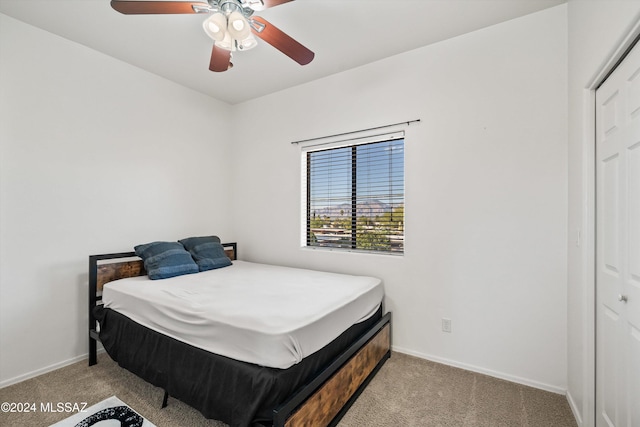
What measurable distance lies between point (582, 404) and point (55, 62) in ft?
14.9

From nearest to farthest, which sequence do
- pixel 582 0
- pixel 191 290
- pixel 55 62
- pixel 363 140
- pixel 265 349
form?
pixel 265 349
pixel 582 0
pixel 191 290
pixel 55 62
pixel 363 140

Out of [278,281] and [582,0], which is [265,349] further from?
[582,0]

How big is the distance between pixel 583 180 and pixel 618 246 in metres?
0.48

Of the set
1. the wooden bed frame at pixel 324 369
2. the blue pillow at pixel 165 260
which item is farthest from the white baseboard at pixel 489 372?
the blue pillow at pixel 165 260

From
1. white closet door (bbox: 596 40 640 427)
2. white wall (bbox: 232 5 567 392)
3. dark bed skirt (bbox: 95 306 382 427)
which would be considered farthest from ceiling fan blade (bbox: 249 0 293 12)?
dark bed skirt (bbox: 95 306 382 427)

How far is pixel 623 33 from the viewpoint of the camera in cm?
126

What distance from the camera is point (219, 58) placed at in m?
2.03

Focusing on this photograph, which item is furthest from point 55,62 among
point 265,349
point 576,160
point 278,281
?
point 576,160

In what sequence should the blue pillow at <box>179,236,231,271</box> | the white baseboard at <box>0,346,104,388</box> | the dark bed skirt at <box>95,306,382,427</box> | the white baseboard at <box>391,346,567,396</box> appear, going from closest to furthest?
1. the dark bed skirt at <box>95,306,382,427</box>
2. the white baseboard at <box>391,346,567,396</box>
3. the white baseboard at <box>0,346,104,388</box>
4. the blue pillow at <box>179,236,231,271</box>

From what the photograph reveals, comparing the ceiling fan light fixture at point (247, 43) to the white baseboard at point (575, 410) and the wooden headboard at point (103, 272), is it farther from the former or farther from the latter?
the white baseboard at point (575, 410)

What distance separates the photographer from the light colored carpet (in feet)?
5.91

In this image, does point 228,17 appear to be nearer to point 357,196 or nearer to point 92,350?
point 357,196

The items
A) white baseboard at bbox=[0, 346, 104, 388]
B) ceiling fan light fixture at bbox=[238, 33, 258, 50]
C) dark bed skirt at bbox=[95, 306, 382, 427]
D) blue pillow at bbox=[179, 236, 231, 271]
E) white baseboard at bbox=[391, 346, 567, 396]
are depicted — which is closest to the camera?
dark bed skirt at bbox=[95, 306, 382, 427]

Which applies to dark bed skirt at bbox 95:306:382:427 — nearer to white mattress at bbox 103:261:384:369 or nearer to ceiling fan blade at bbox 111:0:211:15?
white mattress at bbox 103:261:384:369
